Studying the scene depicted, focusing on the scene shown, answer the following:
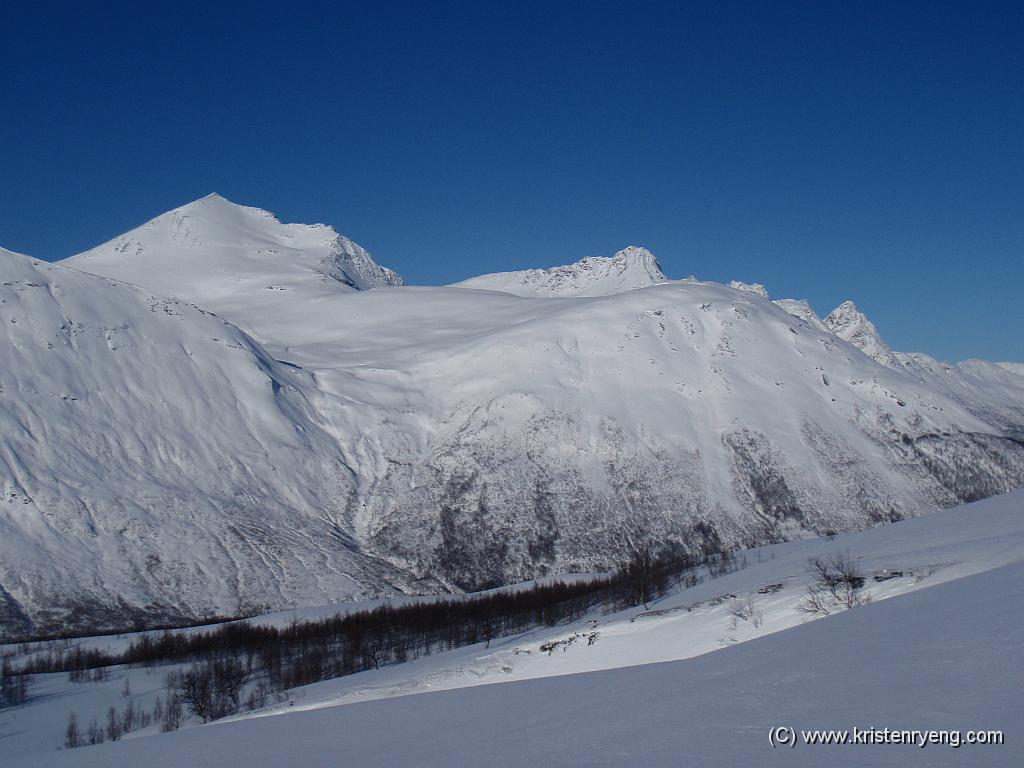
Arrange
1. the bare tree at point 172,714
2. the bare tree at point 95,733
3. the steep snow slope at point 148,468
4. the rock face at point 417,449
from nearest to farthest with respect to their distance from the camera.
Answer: the bare tree at point 95,733
the bare tree at point 172,714
the steep snow slope at point 148,468
the rock face at point 417,449

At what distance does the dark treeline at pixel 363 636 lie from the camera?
2135 inches

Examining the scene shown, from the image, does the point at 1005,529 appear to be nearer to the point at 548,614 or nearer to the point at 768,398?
the point at 548,614

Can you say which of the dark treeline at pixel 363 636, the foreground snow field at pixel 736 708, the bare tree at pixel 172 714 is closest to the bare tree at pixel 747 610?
the foreground snow field at pixel 736 708

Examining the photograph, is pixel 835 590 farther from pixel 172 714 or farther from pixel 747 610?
pixel 172 714

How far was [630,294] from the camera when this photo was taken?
478 ft

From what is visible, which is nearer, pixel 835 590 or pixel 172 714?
pixel 835 590

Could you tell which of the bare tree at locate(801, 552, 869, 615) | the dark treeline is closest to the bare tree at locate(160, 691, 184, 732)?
the dark treeline

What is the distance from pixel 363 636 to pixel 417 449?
49.0 meters

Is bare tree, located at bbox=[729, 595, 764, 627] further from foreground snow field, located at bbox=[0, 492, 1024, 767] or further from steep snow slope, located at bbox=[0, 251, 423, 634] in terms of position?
steep snow slope, located at bbox=[0, 251, 423, 634]

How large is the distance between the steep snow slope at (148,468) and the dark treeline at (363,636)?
381 inches

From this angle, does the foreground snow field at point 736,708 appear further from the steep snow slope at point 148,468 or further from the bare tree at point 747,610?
the steep snow slope at point 148,468

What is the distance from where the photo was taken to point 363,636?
207 ft

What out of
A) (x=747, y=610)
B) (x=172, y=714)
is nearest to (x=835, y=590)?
(x=747, y=610)

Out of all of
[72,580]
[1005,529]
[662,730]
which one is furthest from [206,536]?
[662,730]
